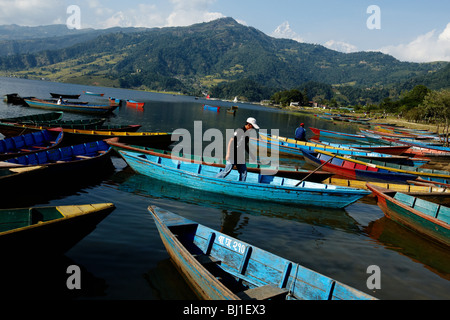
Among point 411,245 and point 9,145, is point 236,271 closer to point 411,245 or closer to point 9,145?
point 411,245

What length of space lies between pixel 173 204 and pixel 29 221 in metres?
6.51

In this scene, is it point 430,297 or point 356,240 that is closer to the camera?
point 430,297

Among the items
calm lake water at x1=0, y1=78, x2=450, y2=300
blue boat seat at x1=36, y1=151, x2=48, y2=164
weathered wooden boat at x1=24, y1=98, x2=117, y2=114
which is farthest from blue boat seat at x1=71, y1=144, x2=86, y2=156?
weathered wooden boat at x1=24, y1=98, x2=117, y2=114

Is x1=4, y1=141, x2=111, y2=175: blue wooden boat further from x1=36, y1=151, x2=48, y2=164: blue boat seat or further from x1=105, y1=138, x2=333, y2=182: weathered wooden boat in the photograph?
x1=105, y1=138, x2=333, y2=182: weathered wooden boat

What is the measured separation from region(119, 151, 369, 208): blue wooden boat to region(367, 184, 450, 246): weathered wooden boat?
4.65 ft

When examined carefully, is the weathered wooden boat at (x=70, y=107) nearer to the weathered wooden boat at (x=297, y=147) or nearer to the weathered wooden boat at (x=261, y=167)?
the weathered wooden boat at (x=297, y=147)

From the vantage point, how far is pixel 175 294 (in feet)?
23.4

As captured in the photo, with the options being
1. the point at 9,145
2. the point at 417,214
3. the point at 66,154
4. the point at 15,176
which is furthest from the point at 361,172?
the point at 9,145

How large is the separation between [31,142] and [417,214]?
22.0 metres

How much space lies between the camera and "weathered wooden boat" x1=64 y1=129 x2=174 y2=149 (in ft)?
71.3

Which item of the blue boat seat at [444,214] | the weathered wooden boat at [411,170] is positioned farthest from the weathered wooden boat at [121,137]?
the blue boat seat at [444,214]
